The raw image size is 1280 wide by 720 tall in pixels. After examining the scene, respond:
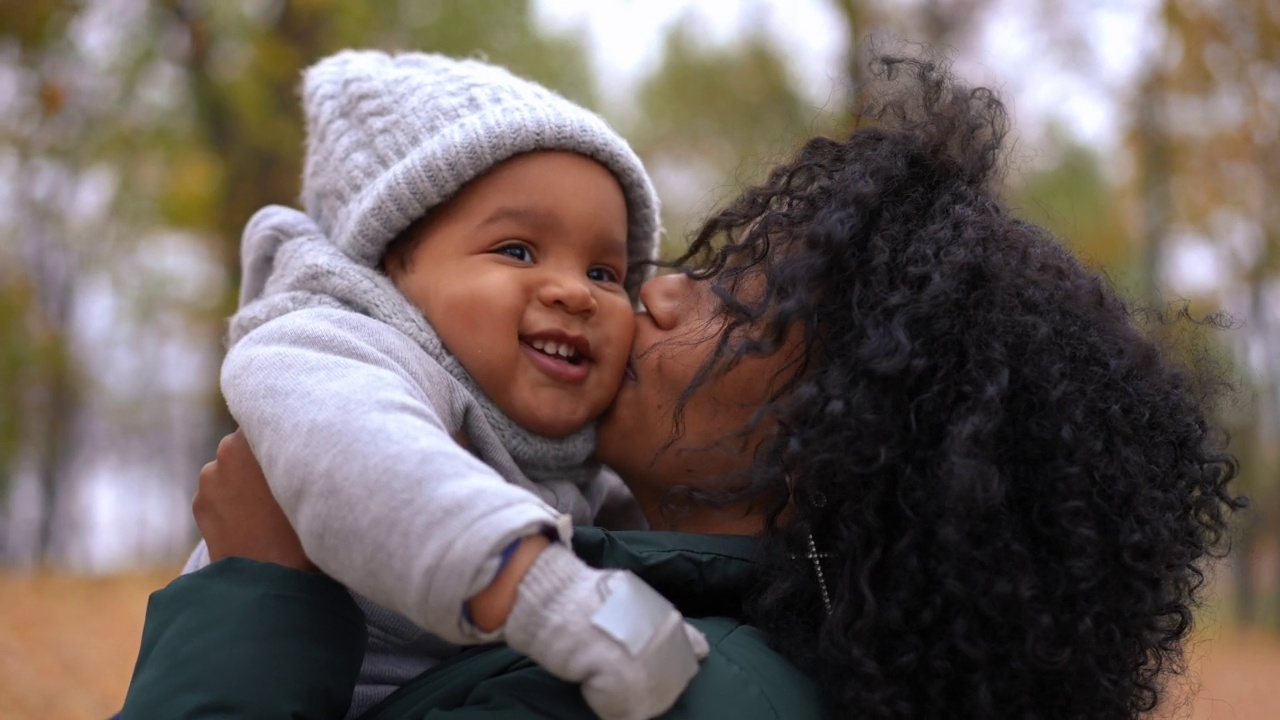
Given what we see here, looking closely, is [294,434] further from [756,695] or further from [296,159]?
[296,159]

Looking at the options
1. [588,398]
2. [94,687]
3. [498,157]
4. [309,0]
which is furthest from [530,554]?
[309,0]

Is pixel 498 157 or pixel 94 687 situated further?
pixel 94 687

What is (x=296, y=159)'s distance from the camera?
981cm

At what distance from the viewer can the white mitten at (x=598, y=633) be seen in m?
1.44

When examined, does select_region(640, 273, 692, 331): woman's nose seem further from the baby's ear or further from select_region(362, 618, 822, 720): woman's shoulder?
select_region(362, 618, 822, 720): woman's shoulder

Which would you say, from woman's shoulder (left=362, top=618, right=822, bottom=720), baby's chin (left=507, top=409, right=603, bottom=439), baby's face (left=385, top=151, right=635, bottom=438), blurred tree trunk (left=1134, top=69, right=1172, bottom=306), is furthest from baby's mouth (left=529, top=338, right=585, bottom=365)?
blurred tree trunk (left=1134, top=69, right=1172, bottom=306)

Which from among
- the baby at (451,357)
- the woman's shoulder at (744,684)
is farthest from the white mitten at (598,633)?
the woman's shoulder at (744,684)

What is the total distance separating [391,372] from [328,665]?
0.45 meters

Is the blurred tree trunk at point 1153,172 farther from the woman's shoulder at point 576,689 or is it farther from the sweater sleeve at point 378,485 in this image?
the sweater sleeve at point 378,485

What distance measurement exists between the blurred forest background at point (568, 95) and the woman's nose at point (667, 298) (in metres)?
0.32

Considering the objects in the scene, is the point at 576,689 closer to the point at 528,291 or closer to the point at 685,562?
the point at 685,562

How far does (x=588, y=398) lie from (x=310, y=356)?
60 cm

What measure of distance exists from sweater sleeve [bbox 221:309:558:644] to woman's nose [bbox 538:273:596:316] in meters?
0.45

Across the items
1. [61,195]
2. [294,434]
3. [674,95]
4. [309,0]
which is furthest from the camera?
[61,195]
